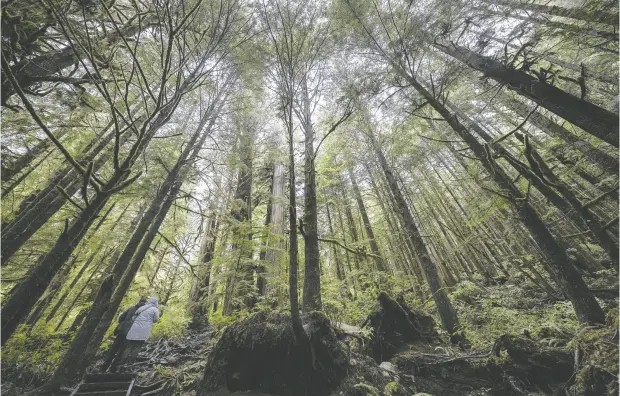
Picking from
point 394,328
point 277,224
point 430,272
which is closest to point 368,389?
point 394,328

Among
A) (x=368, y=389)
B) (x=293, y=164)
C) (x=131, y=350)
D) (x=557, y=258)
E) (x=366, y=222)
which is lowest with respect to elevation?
(x=368, y=389)

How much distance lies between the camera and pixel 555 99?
4457 millimetres

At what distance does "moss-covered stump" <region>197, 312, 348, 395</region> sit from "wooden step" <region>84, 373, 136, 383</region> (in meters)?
2.27

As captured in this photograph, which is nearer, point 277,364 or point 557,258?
point 277,364

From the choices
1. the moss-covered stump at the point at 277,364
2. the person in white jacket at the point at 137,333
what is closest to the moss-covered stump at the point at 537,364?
the moss-covered stump at the point at 277,364

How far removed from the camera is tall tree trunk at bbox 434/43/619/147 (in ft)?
13.1

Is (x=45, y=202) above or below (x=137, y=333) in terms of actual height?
above

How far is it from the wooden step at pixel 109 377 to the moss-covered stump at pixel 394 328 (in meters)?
4.45

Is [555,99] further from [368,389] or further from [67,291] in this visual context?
[67,291]

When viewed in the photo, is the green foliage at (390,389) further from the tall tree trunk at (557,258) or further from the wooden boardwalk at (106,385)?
the wooden boardwalk at (106,385)

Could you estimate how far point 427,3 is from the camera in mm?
5570

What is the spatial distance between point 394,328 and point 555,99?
213 inches

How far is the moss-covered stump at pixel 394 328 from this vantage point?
4613mm

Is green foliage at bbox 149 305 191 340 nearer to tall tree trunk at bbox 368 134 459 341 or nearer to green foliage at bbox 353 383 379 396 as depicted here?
green foliage at bbox 353 383 379 396
